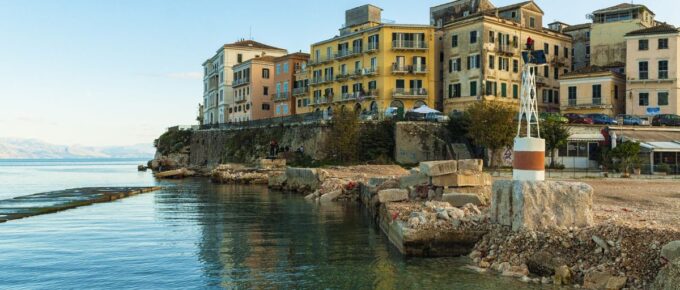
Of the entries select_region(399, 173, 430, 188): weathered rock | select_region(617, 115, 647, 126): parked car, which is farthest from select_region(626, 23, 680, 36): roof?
select_region(399, 173, 430, 188): weathered rock

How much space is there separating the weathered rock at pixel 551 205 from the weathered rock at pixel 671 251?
3.08 metres

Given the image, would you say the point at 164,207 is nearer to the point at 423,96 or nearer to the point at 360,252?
the point at 360,252

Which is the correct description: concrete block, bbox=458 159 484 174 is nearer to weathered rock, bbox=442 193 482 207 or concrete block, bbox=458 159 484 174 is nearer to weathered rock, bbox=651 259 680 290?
weathered rock, bbox=442 193 482 207

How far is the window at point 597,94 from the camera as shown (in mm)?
56844

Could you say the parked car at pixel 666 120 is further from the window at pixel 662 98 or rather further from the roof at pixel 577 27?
the roof at pixel 577 27

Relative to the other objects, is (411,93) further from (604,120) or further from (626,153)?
(626,153)

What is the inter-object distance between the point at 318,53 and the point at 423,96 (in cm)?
1757

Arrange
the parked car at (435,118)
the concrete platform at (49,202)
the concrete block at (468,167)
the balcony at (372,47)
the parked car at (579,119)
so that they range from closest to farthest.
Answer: the concrete block at (468,167) < the concrete platform at (49,202) < the parked car at (579,119) < the parked car at (435,118) < the balcony at (372,47)

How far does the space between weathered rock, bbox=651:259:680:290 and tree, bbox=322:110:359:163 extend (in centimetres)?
4136

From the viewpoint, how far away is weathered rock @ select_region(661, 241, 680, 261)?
35.5 feet

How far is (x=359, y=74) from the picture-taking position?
2522 inches

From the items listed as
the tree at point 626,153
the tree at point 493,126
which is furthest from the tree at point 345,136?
the tree at point 626,153

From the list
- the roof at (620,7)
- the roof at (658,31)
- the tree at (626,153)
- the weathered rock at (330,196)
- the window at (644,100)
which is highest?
the roof at (620,7)

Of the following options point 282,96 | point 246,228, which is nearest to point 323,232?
point 246,228
